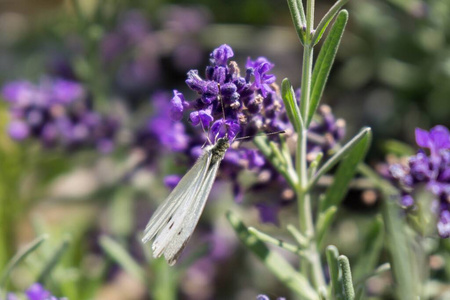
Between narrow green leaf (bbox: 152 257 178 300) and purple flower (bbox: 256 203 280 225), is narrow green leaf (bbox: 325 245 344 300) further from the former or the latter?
narrow green leaf (bbox: 152 257 178 300)

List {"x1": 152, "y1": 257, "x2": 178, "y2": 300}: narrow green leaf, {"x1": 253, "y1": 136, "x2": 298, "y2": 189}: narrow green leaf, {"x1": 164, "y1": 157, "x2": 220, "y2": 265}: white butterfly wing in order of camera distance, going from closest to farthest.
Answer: {"x1": 164, "y1": 157, "x2": 220, "y2": 265}: white butterfly wing, {"x1": 253, "y1": 136, "x2": 298, "y2": 189}: narrow green leaf, {"x1": 152, "y1": 257, "x2": 178, "y2": 300}: narrow green leaf

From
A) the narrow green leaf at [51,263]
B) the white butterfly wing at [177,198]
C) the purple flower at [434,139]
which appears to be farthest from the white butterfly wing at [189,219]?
the narrow green leaf at [51,263]

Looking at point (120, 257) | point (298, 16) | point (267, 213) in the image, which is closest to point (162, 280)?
point (120, 257)

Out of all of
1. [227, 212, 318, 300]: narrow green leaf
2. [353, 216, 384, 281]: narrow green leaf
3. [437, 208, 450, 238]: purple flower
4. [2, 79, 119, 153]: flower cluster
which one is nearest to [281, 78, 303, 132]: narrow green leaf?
[227, 212, 318, 300]: narrow green leaf

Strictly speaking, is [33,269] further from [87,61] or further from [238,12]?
[238,12]

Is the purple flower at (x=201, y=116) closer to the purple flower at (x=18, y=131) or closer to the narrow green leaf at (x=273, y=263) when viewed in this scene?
the narrow green leaf at (x=273, y=263)

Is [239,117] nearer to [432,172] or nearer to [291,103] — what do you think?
[291,103]

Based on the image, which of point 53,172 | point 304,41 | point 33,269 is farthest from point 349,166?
point 53,172
